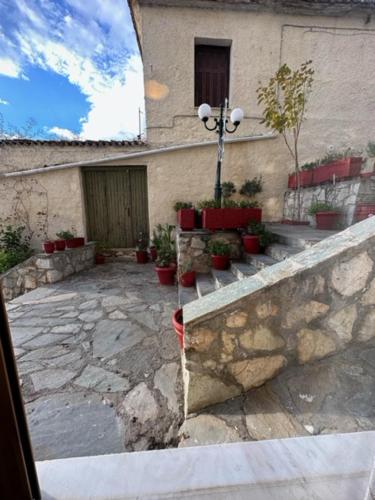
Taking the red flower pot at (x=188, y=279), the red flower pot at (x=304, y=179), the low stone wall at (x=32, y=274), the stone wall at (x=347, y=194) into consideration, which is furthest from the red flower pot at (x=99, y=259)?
the red flower pot at (x=304, y=179)

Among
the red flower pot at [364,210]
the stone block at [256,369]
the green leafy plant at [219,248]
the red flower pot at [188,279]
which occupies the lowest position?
the red flower pot at [188,279]

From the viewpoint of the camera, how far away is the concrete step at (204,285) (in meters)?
2.40

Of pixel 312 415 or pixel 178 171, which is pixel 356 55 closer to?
pixel 178 171

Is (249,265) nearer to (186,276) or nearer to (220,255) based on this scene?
(220,255)

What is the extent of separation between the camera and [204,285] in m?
2.61

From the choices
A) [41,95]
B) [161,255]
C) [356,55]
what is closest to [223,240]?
[161,255]

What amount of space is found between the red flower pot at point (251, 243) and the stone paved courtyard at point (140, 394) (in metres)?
1.31

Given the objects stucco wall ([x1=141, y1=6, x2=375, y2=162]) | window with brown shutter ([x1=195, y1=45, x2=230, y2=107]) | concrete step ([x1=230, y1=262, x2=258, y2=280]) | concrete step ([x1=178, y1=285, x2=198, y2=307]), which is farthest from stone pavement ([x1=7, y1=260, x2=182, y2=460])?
window with brown shutter ([x1=195, y1=45, x2=230, y2=107])

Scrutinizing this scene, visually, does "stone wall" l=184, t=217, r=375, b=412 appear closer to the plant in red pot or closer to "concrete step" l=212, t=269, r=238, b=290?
"concrete step" l=212, t=269, r=238, b=290

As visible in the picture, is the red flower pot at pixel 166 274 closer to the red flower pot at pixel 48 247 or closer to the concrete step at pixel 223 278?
the concrete step at pixel 223 278

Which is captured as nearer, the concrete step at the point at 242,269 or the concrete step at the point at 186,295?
the concrete step at the point at 242,269

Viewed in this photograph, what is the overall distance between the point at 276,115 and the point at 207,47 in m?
2.64

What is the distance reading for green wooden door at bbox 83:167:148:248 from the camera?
200 inches

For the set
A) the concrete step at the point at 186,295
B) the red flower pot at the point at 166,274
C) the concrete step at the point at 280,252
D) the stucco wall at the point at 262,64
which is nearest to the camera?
the concrete step at the point at 280,252
